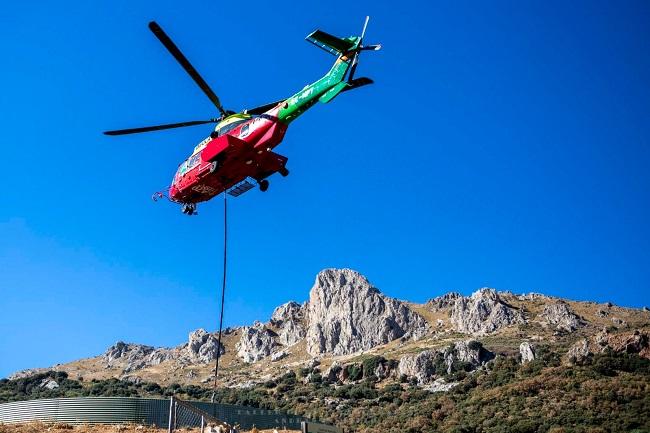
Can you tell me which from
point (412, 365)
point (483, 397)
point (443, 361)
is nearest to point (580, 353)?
point (483, 397)

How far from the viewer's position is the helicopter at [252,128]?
26.9m

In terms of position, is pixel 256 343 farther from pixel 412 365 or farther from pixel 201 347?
pixel 412 365

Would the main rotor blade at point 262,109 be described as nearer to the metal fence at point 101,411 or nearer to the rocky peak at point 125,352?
the metal fence at point 101,411

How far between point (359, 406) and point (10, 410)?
48.4 m

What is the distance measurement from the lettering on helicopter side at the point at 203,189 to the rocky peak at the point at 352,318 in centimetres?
9178

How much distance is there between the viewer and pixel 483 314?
114 metres

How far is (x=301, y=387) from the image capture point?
3556 inches

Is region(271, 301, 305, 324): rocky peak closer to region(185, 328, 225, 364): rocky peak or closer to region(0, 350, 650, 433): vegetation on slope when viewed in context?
region(185, 328, 225, 364): rocky peak

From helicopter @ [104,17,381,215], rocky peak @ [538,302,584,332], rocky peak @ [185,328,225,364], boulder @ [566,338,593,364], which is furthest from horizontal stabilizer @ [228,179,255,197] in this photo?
rocky peak @ [185,328,225,364]

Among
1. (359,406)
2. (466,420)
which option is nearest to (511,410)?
(466,420)

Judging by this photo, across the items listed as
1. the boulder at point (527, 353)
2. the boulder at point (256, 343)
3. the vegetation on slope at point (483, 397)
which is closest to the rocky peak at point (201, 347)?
the boulder at point (256, 343)

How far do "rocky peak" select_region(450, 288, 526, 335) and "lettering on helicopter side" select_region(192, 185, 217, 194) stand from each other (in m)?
85.7

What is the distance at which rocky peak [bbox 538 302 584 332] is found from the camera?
10300 centimetres

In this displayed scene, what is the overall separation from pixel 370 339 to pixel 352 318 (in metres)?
6.56
